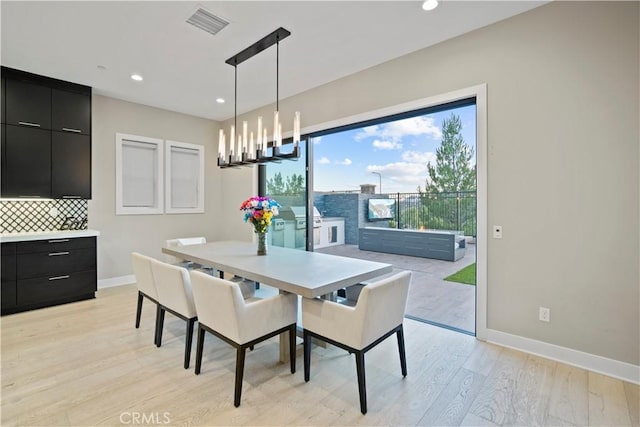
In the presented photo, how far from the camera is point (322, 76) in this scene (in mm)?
3797

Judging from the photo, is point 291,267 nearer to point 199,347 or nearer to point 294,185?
point 199,347

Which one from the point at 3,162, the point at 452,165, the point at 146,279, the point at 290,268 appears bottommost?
the point at 146,279

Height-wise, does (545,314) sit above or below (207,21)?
below

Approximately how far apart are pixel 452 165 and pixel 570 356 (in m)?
5.97

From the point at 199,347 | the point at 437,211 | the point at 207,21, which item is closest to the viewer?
the point at 199,347

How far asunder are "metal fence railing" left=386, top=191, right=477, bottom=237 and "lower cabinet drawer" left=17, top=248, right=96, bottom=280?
7.15 metres

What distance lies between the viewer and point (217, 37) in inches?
114

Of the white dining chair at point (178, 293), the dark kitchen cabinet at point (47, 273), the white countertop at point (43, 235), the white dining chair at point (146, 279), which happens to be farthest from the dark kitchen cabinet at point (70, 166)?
the white dining chair at point (178, 293)

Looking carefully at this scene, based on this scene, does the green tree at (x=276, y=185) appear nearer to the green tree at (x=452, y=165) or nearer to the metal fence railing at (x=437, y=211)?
the green tree at (x=452, y=165)

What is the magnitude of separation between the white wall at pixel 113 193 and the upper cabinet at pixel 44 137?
0.32m

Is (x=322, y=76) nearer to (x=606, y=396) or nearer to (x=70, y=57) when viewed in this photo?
(x=70, y=57)

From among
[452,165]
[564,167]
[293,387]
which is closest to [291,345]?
[293,387]

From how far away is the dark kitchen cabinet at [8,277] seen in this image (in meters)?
3.39

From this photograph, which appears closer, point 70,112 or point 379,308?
point 379,308
